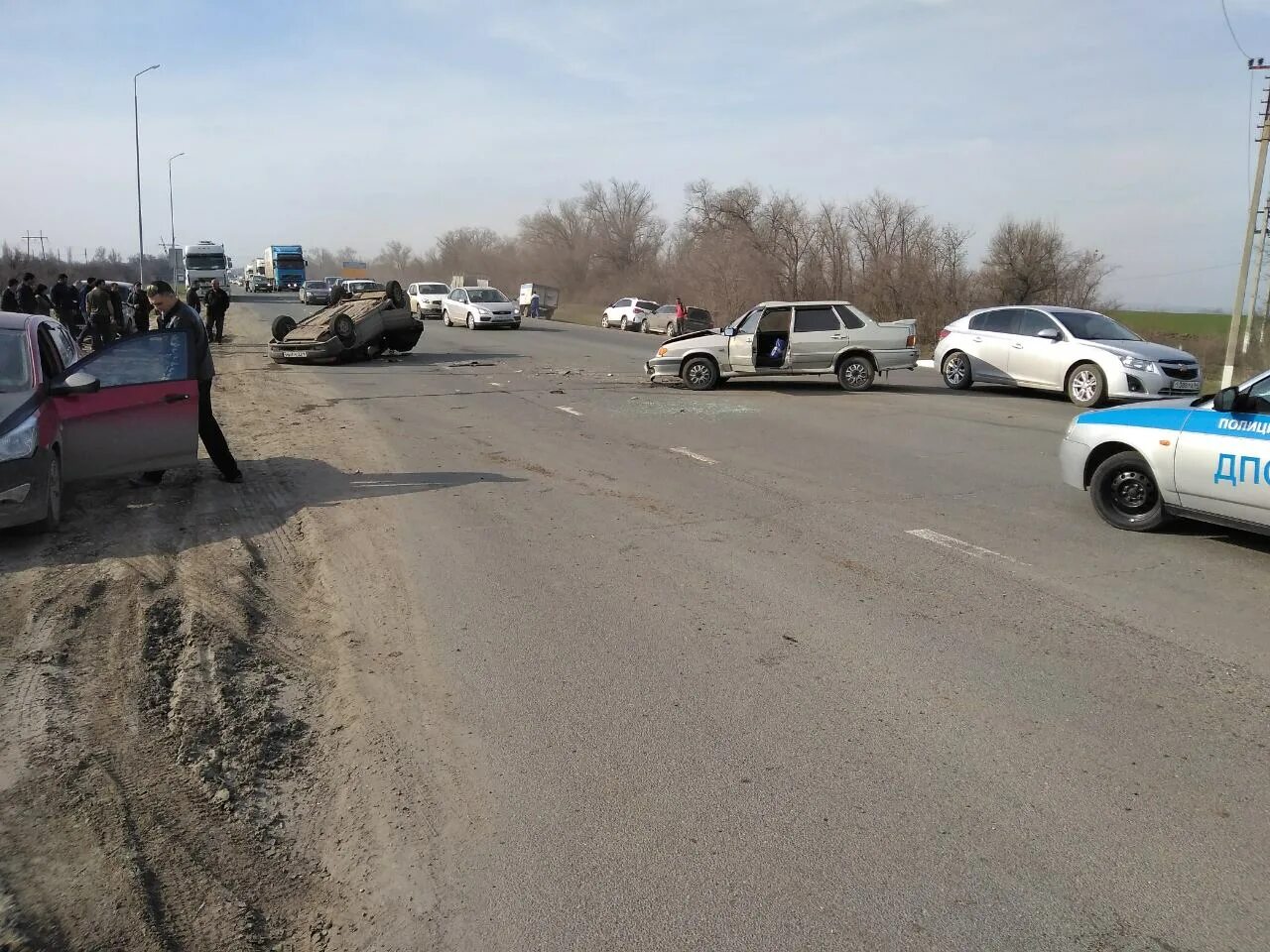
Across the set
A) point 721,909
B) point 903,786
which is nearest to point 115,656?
point 721,909

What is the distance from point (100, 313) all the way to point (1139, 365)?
20416mm

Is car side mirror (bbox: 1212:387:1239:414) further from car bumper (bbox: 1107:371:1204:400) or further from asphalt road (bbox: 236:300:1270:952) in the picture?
car bumper (bbox: 1107:371:1204:400)

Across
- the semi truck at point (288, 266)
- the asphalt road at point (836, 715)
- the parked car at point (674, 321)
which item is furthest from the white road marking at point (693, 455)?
the semi truck at point (288, 266)

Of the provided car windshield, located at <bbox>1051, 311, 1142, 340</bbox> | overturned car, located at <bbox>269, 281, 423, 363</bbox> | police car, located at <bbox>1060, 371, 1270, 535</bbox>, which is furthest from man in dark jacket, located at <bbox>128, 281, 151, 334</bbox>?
police car, located at <bbox>1060, 371, 1270, 535</bbox>

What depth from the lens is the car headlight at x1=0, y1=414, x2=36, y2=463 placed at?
6.82 m

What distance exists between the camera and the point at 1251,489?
6.41 metres

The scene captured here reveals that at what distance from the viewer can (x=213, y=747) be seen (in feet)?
13.5

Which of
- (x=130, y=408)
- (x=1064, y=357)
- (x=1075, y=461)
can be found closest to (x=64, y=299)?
(x=130, y=408)

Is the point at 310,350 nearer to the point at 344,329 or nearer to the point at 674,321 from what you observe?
the point at 344,329

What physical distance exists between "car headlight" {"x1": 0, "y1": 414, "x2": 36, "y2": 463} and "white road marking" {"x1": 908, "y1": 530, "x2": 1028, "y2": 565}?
6446 millimetres

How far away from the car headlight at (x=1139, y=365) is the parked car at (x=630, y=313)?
2895 centimetres

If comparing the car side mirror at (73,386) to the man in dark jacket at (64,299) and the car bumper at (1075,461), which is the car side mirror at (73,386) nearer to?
the car bumper at (1075,461)

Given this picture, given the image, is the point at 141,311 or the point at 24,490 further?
the point at 141,311

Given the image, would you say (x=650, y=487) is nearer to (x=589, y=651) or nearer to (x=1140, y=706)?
(x=589, y=651)
